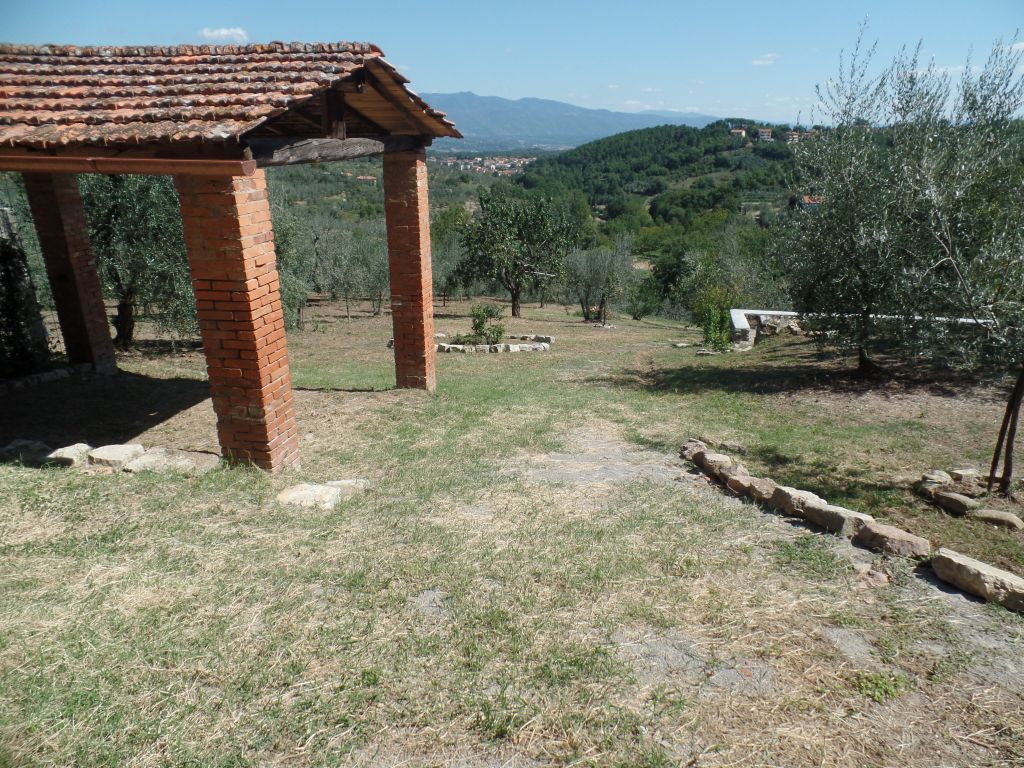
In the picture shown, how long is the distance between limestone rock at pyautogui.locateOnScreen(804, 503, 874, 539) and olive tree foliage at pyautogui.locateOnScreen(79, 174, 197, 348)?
38.6ft

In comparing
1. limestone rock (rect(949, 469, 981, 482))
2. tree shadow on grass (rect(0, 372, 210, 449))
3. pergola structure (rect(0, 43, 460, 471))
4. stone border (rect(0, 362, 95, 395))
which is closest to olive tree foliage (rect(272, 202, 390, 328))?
stone border (rect(0, 362, 95, 395))

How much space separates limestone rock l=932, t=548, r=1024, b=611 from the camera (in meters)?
3.67

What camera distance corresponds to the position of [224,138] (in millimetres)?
4590

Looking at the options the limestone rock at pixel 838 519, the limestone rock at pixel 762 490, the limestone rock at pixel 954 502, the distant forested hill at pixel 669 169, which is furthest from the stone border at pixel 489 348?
the distant forested hill at pixel 669 169

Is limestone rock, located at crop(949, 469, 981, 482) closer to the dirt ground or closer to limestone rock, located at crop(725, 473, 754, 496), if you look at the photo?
the dirt ground

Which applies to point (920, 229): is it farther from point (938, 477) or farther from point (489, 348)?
point (489, 348)

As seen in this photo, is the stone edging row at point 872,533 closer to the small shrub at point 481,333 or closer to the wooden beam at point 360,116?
the wooden beam at point 360,116

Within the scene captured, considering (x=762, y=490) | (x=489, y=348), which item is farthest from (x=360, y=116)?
(x=489, y=348)

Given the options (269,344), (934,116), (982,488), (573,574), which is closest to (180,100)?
(269,344)

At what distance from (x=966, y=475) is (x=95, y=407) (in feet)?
33.6

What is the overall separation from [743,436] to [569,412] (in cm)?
230

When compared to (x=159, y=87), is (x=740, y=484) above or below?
below

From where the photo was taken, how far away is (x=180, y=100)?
17.7ft

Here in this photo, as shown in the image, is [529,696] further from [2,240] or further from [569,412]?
[2,240]
